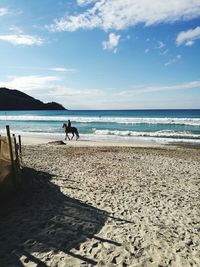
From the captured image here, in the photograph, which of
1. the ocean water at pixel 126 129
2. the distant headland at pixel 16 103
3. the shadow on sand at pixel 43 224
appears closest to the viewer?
the shadow on sand at pixel 43 224

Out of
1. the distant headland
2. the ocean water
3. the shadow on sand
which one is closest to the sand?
the shadow on sand

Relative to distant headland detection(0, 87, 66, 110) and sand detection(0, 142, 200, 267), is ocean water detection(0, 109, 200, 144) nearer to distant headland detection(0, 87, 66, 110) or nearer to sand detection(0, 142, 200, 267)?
sand detection(0, 142, 200, 267)

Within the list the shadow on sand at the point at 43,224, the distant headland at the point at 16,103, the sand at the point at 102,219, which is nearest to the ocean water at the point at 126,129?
the sand at the point at 102,219

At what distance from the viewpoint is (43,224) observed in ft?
23.2

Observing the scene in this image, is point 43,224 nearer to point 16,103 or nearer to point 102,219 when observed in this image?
point 102,219

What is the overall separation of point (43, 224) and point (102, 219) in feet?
4.77

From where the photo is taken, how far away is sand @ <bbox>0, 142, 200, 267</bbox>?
18.6 feet

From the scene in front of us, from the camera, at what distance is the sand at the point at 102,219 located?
18.6ft

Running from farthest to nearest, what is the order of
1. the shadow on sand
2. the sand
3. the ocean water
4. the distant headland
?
the distant headland, the ocean water, the shadow on sand, the sand

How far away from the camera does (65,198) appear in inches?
358

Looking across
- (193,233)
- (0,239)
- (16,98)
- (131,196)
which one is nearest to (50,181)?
(131,196)

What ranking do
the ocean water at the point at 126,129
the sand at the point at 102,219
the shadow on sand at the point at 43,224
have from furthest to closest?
the ocean water at the point at 126,129 → the shadow on sand at the point at 43,224 → the sand at the point at 102,219

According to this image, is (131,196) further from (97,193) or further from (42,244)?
(42,244)

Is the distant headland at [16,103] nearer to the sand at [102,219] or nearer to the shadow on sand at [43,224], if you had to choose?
the sand at [102,219]
